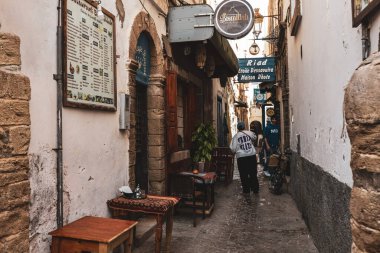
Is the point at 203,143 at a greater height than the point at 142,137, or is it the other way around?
the point at 142,137

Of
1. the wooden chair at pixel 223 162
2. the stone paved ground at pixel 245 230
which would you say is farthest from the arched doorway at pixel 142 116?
the wooden chair at pixel 223 162

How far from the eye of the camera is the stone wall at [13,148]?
8.87 ft

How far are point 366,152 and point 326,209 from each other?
280 centimetres

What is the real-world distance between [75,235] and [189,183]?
3.22 meters

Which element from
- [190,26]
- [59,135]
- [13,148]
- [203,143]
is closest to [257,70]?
[203,143]

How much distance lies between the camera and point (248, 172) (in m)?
8.89

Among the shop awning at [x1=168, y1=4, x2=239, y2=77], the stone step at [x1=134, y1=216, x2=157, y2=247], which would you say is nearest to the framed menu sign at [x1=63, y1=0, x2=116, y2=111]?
the stone step at [x1=134, y1=216, x2=157, y2=247]

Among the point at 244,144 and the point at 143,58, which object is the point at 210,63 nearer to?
the point at 244,144

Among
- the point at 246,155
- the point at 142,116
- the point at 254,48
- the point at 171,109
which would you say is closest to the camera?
the point at 142,116

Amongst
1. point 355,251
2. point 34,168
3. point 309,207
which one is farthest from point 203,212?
point 355,251

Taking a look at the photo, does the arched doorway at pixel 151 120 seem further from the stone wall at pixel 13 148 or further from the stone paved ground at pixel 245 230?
the stone wall at pixel 13 148

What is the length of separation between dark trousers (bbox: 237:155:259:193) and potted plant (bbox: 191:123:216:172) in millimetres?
1134

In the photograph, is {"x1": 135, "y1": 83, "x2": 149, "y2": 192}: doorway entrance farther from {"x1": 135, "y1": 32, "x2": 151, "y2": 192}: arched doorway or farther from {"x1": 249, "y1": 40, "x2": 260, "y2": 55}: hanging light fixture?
{"x1": 249, "y1": 40, "x2": 260, "y2": 55}: hanging light fixture

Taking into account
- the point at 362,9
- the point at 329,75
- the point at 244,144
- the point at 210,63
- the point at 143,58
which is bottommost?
the point at 244,144
